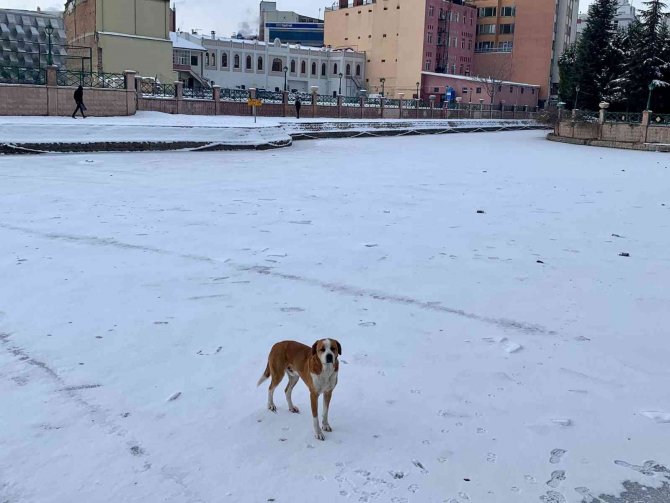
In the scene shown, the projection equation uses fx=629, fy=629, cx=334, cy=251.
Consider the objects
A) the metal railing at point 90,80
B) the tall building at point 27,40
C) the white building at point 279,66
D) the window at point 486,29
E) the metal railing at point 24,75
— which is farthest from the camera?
the window at point 486,29

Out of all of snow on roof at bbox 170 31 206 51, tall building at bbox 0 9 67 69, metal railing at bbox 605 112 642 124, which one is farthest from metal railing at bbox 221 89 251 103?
metal railing at bbox 605 112 642 124

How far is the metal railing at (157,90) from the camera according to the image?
33.9 m

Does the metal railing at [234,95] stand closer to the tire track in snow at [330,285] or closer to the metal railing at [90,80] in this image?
the metal railing at [90,80]

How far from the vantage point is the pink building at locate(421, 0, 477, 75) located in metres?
72.9

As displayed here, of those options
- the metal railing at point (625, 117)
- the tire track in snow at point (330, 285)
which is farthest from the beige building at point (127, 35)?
the tire track in snow at point (330, 285)

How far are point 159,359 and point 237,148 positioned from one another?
21.1 meters

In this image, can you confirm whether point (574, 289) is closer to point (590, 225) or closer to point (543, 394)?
point (543, 394)

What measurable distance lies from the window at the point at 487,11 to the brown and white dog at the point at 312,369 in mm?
84063

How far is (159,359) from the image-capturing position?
15.8ft

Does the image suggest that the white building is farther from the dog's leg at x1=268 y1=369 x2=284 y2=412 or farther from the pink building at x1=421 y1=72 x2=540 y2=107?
the dog's leg at x1=268 y1=369 x2=284 y2=412

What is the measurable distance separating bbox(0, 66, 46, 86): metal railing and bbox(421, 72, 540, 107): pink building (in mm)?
44426

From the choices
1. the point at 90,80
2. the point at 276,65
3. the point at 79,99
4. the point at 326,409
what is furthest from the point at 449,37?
the point at 326,409

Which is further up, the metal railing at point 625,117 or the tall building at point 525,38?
the tall building at point 525,38

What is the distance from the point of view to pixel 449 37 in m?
76.2
